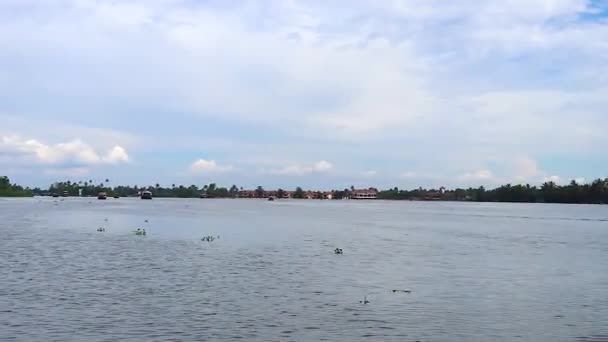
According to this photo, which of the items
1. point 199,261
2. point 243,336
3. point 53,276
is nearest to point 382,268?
point 199,261

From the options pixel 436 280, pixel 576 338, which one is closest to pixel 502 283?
pixel 436 280

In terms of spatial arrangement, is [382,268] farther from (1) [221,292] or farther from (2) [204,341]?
(2) [204,341]

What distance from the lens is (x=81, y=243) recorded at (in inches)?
2293

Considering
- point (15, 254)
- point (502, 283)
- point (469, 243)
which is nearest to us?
point (502, 283)

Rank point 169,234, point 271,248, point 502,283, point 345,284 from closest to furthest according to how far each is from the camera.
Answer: point 345,284
point 502,283
point 271,248
point 169,234

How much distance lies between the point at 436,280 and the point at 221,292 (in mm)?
12403

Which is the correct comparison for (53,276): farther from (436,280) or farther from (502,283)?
(502,283)

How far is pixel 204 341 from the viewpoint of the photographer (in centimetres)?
2195

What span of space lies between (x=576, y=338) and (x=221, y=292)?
1477cm

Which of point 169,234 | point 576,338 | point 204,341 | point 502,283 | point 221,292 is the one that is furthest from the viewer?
point 169,234

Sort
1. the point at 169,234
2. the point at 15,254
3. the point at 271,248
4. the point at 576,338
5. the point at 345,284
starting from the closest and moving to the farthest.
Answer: the point at 576,338, the point at 345,284, the point at 15,254, the point at 271,248, the point at 169,234

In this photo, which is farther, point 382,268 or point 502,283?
point 382,268

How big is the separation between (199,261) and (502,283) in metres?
18.4

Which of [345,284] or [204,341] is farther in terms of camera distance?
[345,284]
